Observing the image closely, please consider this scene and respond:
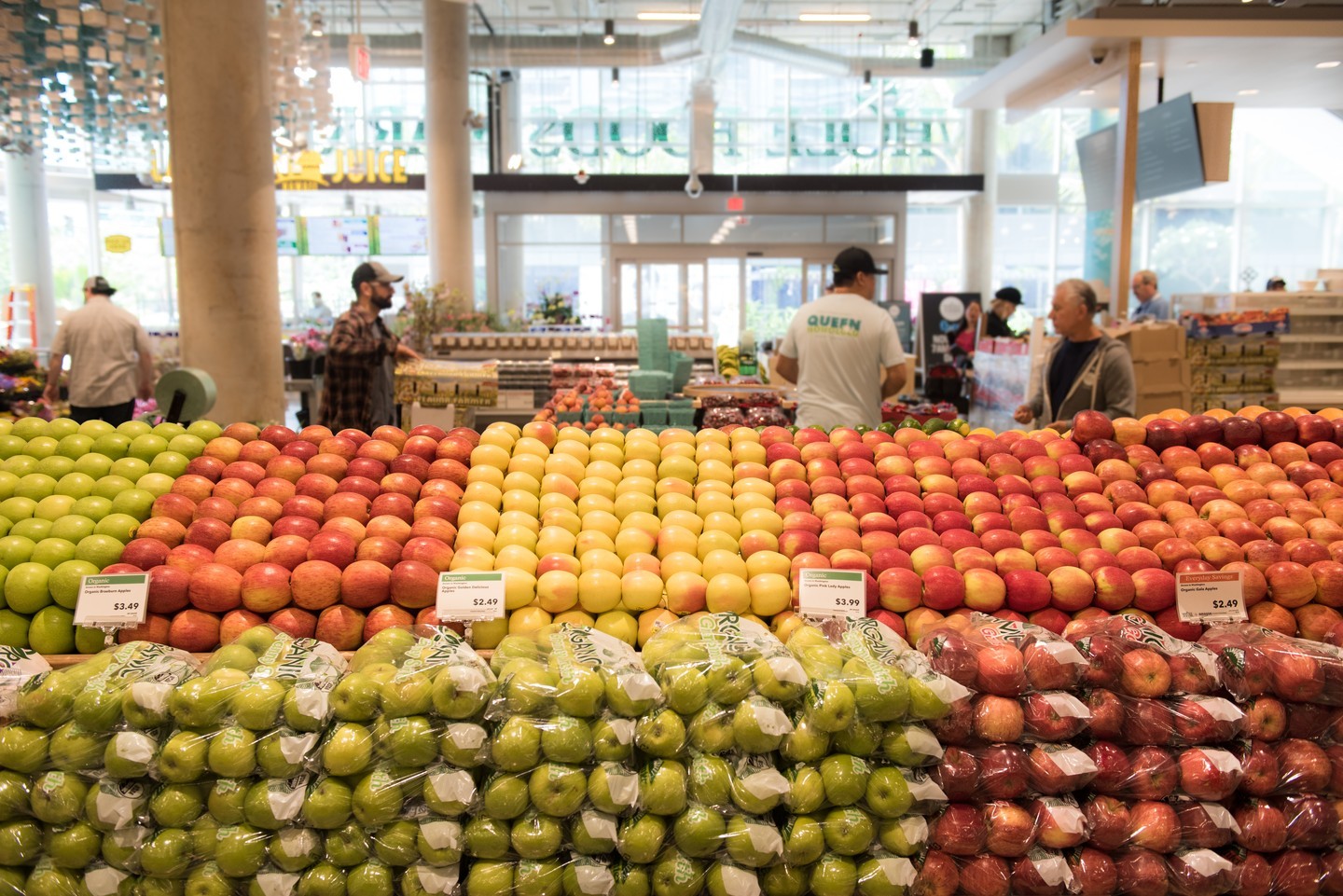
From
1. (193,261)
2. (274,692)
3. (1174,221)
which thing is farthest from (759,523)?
(1174,221)

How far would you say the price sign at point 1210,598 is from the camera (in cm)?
226

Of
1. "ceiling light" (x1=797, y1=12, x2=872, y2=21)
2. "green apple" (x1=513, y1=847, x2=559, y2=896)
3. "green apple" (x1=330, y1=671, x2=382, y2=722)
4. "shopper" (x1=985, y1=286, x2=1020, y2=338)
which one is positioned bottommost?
"green apple" (x1=513, y1=847, x2=559, y2=896)

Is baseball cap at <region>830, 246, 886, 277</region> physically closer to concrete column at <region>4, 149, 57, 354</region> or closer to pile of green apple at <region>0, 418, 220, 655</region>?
pile of green apple at <region>0, 418, 220, 655</region>

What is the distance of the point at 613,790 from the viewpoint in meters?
1.77

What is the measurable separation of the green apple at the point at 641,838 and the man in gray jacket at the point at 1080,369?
9.72 feet

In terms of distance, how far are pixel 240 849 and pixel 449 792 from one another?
415 millimetres

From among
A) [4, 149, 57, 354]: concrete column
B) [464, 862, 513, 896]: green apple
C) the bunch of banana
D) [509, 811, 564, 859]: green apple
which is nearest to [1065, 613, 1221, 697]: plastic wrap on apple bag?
[509, 811, 564, 859]: green apple

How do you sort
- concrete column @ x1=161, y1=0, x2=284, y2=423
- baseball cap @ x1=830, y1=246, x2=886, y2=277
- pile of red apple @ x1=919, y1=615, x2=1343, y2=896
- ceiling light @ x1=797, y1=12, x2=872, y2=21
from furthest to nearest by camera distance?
ceiling light @ x1=797, y1=12, x2=872, y2=21
concrete column @ x1=161, y1=0, x2=284, y2=423
baseball cap @ x1=830, y1=246, x2=886, y2=277
pile of red apple @ x1=919, y1=615, x2=1343, y2=896

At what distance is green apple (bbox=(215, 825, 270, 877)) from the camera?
1.78 m

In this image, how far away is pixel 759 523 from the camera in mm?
2535

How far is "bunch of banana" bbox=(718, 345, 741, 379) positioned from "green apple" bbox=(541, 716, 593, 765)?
261 inches

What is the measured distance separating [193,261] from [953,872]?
5037 mm

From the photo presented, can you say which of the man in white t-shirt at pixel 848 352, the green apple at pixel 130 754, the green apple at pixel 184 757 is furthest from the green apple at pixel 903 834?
the man in white t-shirt at pixel 848 352

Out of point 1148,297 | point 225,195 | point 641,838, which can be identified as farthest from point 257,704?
point 1148,297
